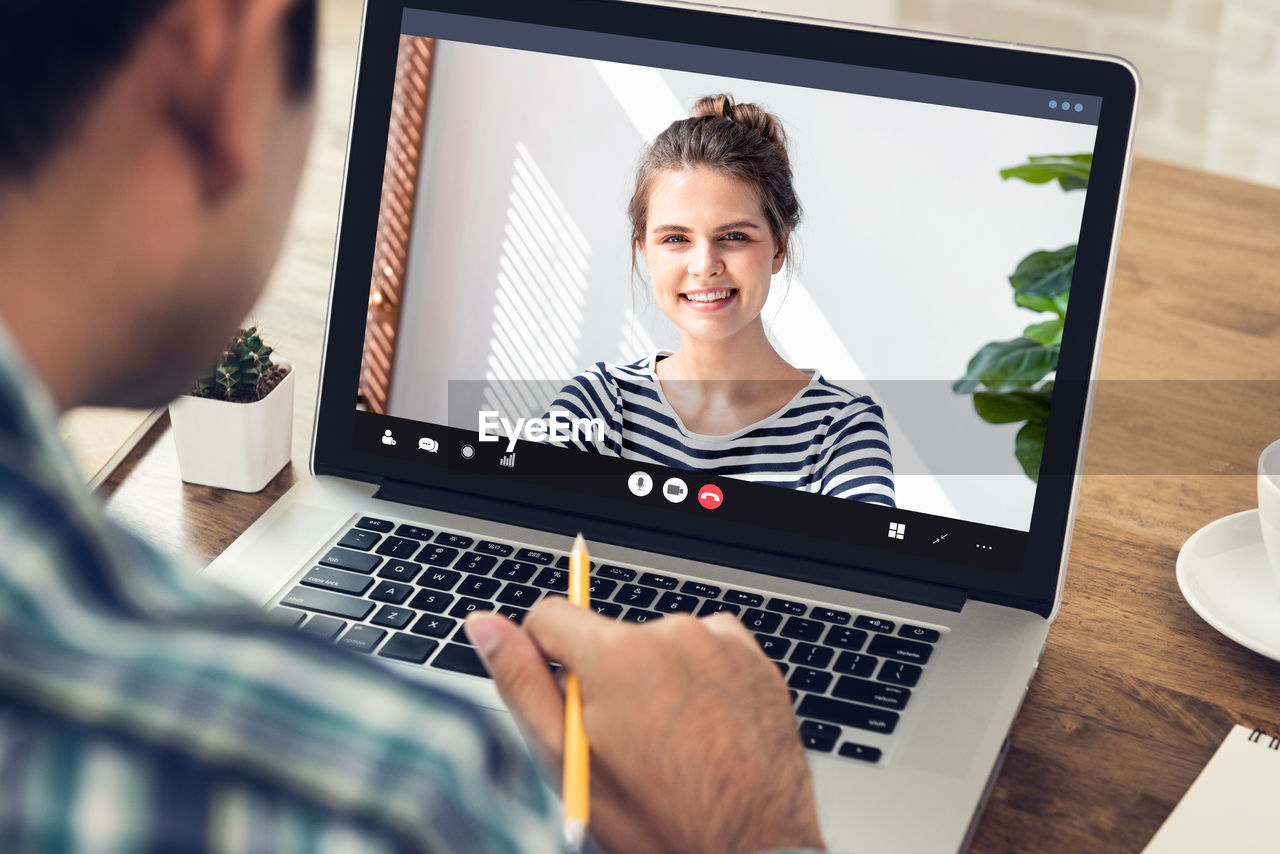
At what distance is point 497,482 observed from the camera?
851 millimetres

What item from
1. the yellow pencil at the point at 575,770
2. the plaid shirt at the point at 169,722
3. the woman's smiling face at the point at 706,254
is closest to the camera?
the plaid shirt at the point at 169,722

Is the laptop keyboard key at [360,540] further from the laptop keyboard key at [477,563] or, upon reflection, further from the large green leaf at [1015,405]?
the large green leaf at [1015,405]

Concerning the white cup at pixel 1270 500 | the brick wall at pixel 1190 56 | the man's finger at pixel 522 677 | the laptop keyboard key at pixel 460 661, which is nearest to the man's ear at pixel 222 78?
the man's finger at pixel 522 677

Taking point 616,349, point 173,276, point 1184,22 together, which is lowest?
point 616,349

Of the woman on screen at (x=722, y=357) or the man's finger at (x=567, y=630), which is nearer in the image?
the man's finger at (x=567, y=630)

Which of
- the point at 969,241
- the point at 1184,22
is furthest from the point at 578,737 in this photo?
the point at 1184,22

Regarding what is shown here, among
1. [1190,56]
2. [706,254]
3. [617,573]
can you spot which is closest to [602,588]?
[617,573]

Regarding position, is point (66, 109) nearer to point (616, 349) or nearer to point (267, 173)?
point (267, 173)

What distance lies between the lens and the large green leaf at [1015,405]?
2.51ft

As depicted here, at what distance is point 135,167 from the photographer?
338 millimetres

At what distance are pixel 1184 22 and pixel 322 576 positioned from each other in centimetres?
199

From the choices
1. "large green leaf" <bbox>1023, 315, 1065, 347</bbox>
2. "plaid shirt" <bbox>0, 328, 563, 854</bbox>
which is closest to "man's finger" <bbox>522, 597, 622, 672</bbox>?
"plaid shirt" <bbox>0, 328, 563, 854</bbox>

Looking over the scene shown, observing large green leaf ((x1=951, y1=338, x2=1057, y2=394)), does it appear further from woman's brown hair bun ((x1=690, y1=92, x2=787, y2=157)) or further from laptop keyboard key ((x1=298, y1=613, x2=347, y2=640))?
laptop keyboard key ((x1=298, y1=613, x2=347, y2=640))

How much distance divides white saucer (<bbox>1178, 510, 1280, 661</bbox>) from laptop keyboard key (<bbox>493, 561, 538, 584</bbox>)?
0.43m
